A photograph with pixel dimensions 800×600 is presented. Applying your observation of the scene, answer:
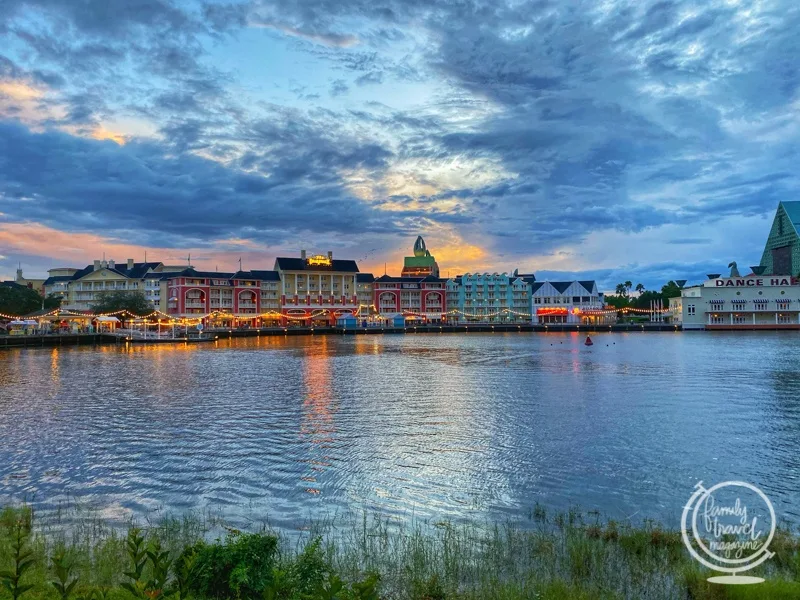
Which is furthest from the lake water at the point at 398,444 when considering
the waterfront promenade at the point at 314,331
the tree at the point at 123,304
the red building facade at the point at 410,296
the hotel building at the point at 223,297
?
the red building facade at the point at 410,296

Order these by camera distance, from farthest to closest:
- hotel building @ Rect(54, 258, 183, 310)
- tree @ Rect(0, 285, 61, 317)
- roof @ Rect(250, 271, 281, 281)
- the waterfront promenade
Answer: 1. roof @ Rect(250, 271, 281, 281)
2. hotel building @ Rect(54, 258, 183, 310)
3. tree @ Rect(0, 285, 61, 317)
4. the waterfront promenade

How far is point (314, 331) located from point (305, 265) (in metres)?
21.3

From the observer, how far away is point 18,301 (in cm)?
9300

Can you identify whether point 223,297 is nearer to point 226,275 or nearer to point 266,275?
point 226,275

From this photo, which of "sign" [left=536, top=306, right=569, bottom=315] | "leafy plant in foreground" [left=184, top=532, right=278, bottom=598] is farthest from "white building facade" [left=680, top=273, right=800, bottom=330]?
"leafy plant in foreground" [left=184, top=532, right=278, bottom=598]

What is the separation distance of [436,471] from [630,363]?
1508 inches

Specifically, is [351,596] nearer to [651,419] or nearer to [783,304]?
[651,419]

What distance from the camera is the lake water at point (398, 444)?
519 inches

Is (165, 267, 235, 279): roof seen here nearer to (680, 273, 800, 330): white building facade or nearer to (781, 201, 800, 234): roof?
(680, 273, 800, 330): white building facade

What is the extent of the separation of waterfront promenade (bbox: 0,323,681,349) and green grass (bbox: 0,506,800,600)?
274 ft

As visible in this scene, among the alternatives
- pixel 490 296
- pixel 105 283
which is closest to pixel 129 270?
pixel 105 283

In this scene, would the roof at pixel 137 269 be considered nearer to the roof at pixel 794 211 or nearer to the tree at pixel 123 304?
the tree at pixel 123 304

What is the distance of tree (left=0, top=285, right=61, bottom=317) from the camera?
90.9 m

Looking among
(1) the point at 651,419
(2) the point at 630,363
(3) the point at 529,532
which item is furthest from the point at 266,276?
(3) the point at 529,532
